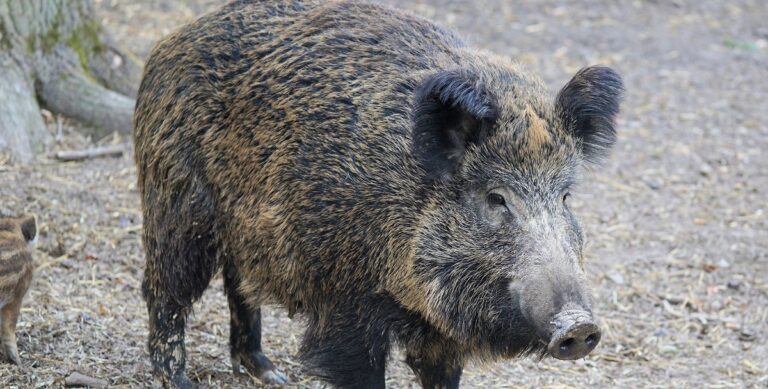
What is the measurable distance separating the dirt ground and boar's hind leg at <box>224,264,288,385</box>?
4.1 inches

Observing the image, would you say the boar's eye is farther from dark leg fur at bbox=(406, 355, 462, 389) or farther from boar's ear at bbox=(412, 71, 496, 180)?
dark leg fur at bbox=(406, 355, 462, 389)

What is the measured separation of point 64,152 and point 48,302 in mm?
1900

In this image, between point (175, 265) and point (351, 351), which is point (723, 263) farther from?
point (175, 265)

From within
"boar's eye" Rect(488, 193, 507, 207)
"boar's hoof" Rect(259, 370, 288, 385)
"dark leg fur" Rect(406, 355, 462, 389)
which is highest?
"boar's eye" Rect(488, 193, 507, 207)

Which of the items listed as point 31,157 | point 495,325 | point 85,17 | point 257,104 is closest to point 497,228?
point 495,325

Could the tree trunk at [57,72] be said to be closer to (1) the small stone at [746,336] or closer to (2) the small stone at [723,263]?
(2) the small stone at [723,263]

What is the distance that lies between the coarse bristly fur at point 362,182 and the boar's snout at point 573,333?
47 millimetres

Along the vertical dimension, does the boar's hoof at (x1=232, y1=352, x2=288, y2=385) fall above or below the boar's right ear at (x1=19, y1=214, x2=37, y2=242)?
below

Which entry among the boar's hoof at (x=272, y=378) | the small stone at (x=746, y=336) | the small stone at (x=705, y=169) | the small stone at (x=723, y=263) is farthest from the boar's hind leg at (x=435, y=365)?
the small stone at (x=705, y=169)

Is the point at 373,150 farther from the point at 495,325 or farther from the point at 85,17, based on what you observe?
the point at 85,17

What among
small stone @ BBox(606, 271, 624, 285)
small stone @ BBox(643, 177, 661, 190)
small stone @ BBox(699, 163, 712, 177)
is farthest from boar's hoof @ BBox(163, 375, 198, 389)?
small stone @ BBox(699, 163, 712, 177)

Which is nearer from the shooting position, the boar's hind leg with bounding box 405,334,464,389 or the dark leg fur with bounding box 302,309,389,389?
the dark leg fur with bounding box 302,309,389,389

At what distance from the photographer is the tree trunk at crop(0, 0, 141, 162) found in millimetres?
7371

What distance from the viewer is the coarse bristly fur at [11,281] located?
5.15 metres
